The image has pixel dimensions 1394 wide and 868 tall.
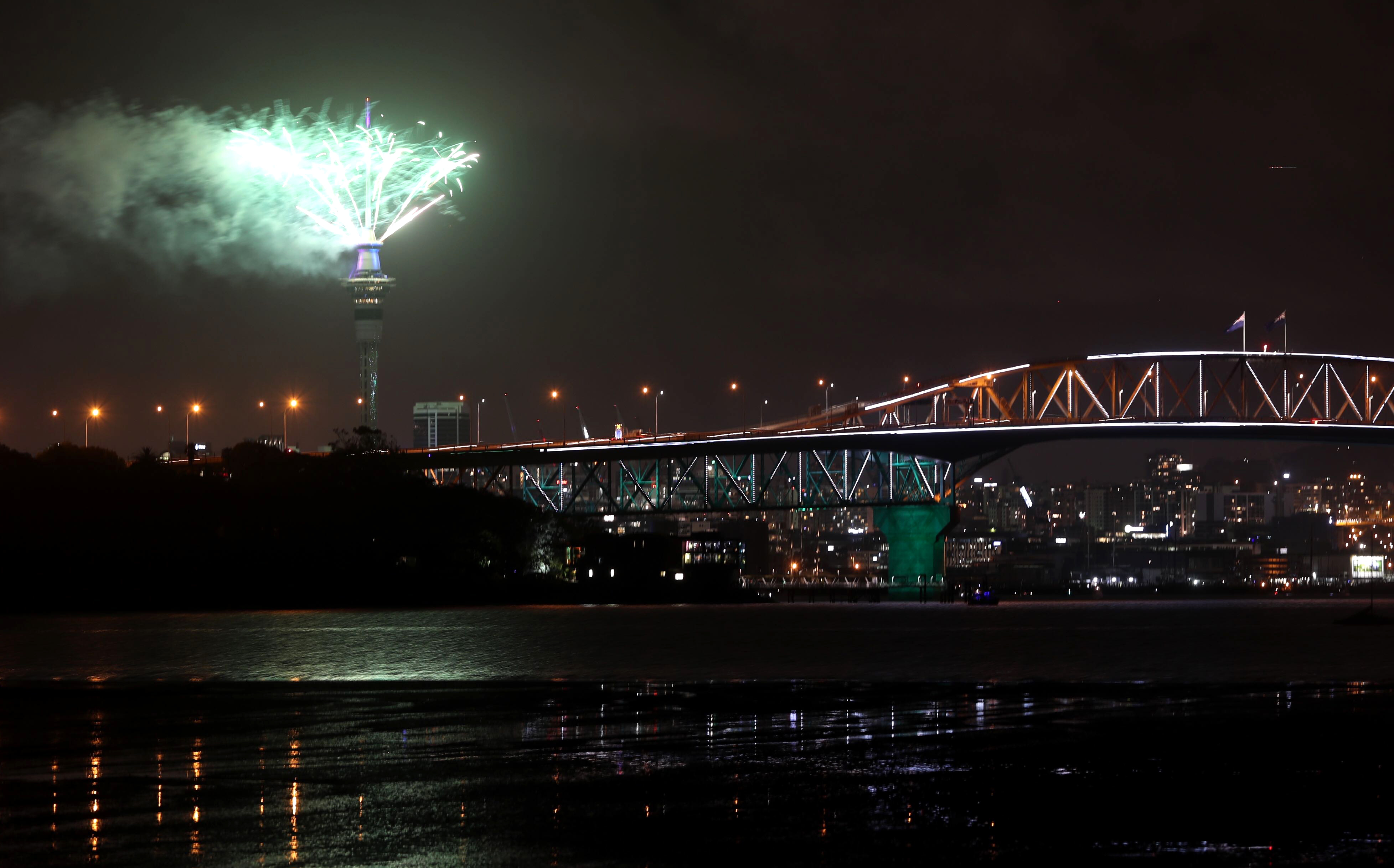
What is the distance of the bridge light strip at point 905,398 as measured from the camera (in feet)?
614

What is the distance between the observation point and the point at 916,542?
167625 millimetres

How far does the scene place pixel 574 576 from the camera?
156 metres

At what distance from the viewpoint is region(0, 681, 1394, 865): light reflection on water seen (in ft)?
48.6

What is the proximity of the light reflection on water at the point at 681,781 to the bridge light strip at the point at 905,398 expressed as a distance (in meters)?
158

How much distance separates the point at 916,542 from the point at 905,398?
2599 centimetres

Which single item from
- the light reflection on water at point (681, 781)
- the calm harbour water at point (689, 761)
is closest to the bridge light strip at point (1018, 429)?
the calm harbour water at point (689, 761)

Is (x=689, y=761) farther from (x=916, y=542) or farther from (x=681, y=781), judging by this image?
(x=916, y=542)

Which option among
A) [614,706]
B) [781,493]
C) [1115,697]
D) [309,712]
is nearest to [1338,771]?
[1115,697]

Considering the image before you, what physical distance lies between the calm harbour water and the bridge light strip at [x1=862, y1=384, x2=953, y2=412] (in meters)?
141

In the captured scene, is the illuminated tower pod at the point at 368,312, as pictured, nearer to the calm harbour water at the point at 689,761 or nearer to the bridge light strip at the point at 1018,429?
the bridge light strip at the point at 1018,429

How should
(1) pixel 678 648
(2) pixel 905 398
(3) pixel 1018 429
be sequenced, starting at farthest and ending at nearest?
(2) pixel 905 398 → (3) pixel 1018 429 → (1) pixel 678 648

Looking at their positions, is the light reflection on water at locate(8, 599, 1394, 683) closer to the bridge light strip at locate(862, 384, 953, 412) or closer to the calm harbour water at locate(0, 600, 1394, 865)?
the calm harbour water at locate(0, 600, 1394, 865)

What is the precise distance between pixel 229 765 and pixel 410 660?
983 inches

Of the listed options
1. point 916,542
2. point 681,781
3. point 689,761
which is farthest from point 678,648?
point 916,542
